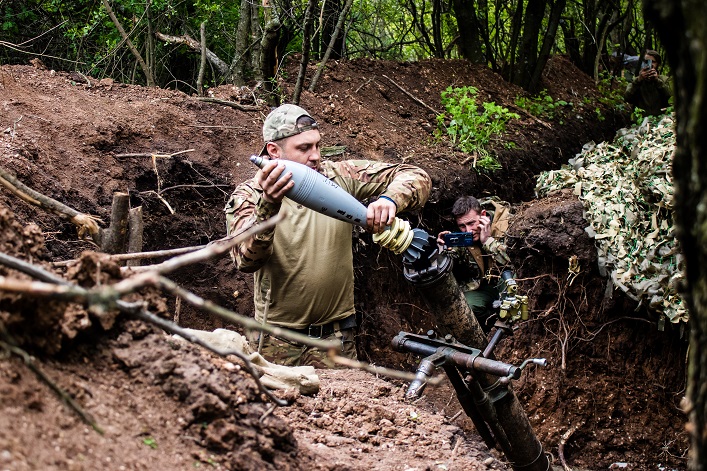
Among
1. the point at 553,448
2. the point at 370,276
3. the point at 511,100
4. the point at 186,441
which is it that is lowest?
the point at 553,448

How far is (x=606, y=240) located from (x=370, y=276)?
2.08 meters

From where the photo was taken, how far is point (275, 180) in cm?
351

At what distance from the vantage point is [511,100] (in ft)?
32.2

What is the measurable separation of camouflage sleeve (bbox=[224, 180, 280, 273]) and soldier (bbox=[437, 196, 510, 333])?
2268 mm

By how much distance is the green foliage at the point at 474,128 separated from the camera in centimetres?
761

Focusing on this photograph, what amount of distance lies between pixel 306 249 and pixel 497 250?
2410 millimetres

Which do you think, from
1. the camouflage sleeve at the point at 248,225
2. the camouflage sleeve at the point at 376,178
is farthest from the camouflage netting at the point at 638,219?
the camouflage sleeve at the point at 248,225

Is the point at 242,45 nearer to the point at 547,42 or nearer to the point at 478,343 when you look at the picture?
the point at 547,42

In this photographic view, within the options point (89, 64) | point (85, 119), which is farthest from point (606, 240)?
point (89, 64)

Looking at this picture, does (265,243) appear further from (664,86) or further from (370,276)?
(664,86)

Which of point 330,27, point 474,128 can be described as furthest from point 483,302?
point 330,27

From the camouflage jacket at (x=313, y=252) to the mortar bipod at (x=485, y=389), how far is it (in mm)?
1267

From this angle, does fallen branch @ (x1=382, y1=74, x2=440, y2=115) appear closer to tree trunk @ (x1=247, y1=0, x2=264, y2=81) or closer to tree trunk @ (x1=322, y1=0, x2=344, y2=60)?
tree trunk @ (x1=322, y1=0, x2=344, y2=60)

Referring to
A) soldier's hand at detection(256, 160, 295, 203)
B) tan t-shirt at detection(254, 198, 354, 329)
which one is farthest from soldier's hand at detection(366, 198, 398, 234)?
tan t-shirt at detection(254, 198, 354, 329)
